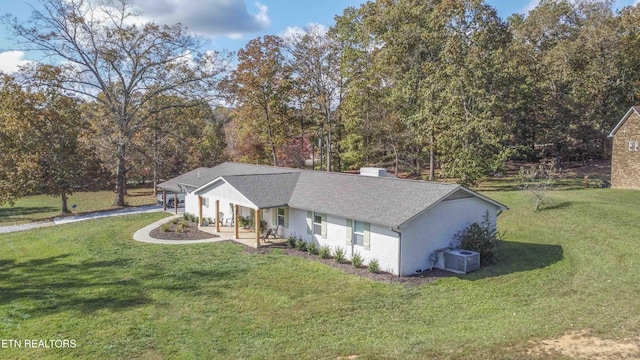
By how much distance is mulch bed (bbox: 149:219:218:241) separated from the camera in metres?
22.0

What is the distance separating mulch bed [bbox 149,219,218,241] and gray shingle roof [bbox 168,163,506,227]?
241 centimetres

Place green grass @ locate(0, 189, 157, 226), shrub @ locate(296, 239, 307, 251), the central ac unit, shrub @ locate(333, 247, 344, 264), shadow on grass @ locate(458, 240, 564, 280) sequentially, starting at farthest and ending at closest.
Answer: green grass @ locate(0, 189, 157, 226) < shrub @ locate(296, 239, 307, 251) < shrub @ locate(333, 247, 344, 264) < the central ac unit < shadow on grass @ locate(458, 240, 564, 280)

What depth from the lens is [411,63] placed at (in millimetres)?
35531

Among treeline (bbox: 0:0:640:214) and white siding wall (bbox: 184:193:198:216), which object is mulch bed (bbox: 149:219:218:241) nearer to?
white siding wall (bbox: 184:193:198:216)

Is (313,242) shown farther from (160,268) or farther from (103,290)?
(103,290)

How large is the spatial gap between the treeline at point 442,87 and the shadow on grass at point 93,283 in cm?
2213

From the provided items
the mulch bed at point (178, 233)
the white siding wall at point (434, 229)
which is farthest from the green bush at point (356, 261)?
the mulch bed at point (178, 233)

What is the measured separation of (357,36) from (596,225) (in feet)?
89.9

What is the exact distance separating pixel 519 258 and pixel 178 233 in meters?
16.4

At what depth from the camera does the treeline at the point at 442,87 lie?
3216cm

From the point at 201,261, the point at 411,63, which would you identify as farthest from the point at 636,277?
the point at 411,63

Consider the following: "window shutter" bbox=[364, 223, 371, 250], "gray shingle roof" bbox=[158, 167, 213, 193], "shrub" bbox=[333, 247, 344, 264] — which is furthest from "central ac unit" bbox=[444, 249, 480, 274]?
"gray shingle roof" bbox=[158, 167, 213, 193]

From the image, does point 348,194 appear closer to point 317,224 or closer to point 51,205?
point 317,224

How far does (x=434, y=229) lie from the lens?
16.5 m
